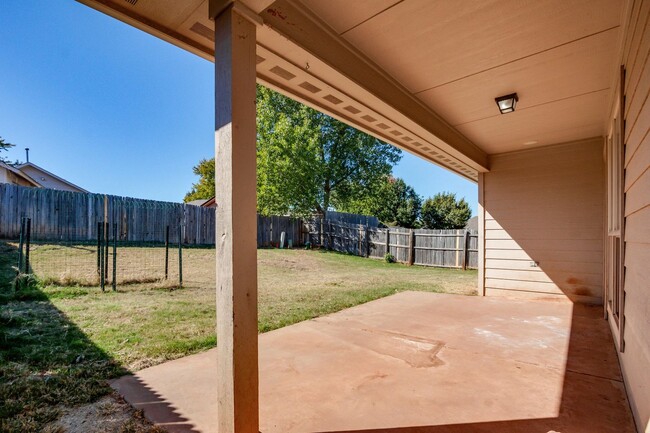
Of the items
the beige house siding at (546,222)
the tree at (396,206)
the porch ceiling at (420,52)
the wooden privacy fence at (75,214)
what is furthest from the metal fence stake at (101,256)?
the tree at (396,206)

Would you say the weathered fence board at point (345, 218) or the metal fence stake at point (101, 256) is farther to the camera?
the weathered fence board at point (345, 218)

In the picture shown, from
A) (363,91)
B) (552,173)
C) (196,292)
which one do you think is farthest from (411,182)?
(363,91)

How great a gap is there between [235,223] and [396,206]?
19441 mm

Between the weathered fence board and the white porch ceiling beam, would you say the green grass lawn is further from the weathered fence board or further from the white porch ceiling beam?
the weathered fence board

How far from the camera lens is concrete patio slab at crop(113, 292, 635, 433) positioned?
62.5 inches

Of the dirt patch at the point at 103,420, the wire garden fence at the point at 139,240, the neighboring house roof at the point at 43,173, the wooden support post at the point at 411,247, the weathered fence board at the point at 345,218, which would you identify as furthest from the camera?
the neighboring house roof at the point at 43,173

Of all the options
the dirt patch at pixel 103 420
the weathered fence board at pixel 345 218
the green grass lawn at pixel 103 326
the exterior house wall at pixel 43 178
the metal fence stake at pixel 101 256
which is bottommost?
the green grass lawn at pixel 103 326

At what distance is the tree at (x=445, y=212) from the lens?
60.1ft

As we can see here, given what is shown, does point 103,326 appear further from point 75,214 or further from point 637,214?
point 75,214

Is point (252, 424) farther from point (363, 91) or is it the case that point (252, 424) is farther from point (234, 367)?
point (363, 91)

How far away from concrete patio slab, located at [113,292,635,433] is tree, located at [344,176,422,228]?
16.1m

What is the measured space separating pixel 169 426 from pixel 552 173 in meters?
5.45

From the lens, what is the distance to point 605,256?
160 inches

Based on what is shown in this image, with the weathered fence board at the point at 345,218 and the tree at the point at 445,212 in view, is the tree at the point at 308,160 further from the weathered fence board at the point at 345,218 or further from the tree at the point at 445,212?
the tree at the point at 445,212
